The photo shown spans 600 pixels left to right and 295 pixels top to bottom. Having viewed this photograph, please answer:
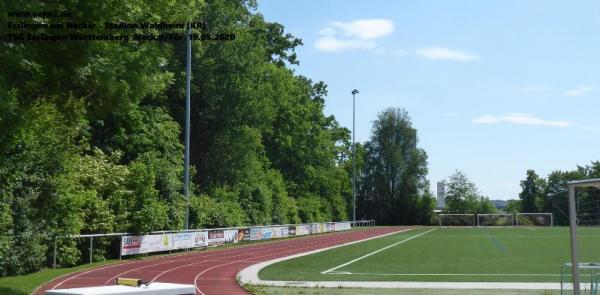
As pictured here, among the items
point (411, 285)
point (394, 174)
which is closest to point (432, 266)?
point (411, 285)

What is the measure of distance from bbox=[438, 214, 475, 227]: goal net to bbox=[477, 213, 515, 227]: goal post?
1609mm

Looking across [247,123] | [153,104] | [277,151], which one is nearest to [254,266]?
[153,104]

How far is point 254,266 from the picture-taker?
26.0m

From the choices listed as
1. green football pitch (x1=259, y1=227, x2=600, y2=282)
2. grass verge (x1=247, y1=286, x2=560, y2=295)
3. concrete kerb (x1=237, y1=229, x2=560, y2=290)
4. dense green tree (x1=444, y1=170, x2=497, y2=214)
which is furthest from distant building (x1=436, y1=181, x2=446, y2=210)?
grass verge (x1=247, y1=286, x2=560, y2=295)

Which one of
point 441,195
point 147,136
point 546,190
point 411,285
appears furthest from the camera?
point 546,190

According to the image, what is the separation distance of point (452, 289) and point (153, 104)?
3626 cm

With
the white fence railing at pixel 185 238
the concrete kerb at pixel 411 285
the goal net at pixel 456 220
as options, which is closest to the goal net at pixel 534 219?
the goal net at pixel 456 220

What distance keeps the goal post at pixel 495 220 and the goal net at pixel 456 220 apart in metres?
1.61

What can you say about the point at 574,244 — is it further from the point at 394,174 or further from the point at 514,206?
the point at 514,206

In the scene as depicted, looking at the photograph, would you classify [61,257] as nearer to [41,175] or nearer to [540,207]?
[41,175]

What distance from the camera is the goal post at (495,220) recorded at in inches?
3979

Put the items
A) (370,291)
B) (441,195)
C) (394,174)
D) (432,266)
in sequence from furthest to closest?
(441,195), (394,174), (432,266), (370,291)

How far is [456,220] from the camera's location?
108500 mm

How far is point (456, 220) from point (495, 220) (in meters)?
7.50
